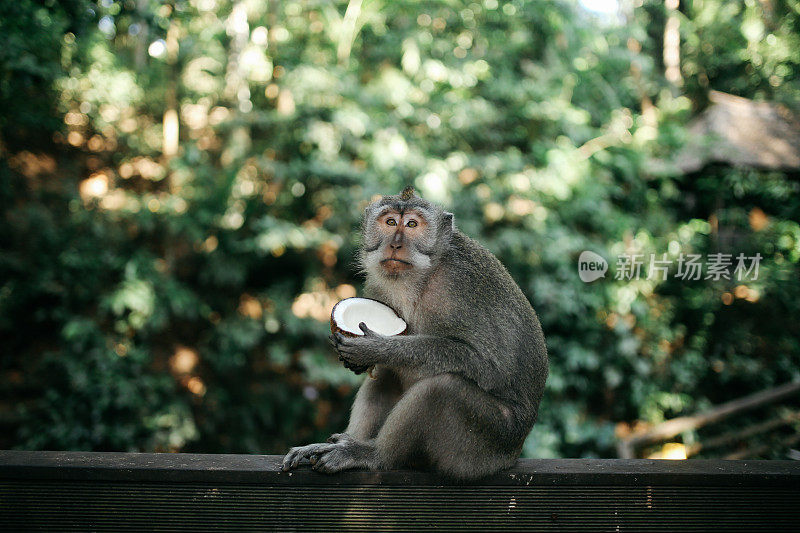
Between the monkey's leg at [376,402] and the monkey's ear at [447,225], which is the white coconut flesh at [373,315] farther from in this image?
the monkey's ear at [447,225]

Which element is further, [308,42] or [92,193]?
[92,193]

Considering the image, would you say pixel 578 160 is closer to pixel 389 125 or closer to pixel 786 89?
pixel 389 125

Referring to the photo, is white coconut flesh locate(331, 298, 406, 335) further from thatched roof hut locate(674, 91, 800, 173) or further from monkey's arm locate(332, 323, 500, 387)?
thatched roof hut locate(674, 91, 800, 173)

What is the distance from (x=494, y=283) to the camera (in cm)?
220

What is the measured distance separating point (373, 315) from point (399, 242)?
29 cm

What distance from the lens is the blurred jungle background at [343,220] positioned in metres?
5.14

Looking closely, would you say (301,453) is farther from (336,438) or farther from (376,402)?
(376,402)

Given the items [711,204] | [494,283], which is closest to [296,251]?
[494,283]

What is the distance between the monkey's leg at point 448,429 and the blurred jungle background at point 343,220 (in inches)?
126

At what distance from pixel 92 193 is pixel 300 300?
2.97 metres

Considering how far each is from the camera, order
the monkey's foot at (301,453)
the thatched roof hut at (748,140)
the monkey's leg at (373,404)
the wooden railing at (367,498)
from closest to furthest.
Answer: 1. the wooden railing at (367,498)
2. the monkey's foot at (301,453)
3. the monkey's leg at (373,404)
4. the thatched roof hut at (748,140)

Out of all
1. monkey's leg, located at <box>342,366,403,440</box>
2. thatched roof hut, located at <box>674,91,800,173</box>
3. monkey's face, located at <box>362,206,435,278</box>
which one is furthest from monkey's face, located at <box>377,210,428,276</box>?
thatched roof hut, located at <box>674,91,800,173</box>
